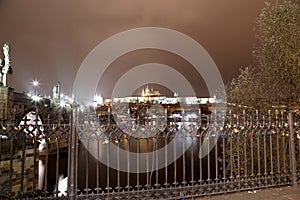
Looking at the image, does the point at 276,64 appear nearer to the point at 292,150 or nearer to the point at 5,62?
the point at 292,150

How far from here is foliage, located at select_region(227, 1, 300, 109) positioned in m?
8.72

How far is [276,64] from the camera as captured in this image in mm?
9133

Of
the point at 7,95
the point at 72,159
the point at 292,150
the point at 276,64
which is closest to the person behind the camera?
the point at 72,159

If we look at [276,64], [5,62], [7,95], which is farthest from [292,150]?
[5,62]

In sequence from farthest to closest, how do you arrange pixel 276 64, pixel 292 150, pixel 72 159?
1. pixel 276 64
2. pixel 292 150
3. pixel 72 159

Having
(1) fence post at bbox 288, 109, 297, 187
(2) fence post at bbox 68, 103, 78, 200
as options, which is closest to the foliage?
(1) fence post at bbox 288, 109, 297, 187

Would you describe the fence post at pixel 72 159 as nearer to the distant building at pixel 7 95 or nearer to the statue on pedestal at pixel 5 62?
the distant building at pixel 7 95

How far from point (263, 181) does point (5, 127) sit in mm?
5363

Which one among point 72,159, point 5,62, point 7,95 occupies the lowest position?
point 72,159

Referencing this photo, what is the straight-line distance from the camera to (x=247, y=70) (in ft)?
33.0

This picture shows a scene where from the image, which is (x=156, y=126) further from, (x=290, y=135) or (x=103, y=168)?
(x=103, y=168)

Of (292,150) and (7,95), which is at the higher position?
(7,95)

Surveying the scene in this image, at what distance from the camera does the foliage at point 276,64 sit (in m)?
8.72

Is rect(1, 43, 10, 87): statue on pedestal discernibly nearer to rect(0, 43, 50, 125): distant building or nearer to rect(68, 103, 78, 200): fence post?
rect(0, 43, 50, 125): distant building
